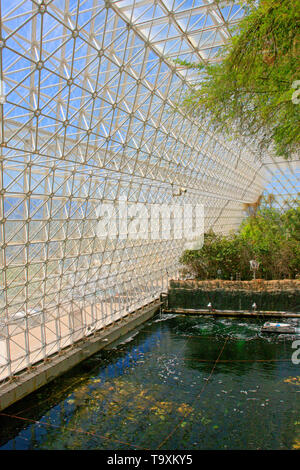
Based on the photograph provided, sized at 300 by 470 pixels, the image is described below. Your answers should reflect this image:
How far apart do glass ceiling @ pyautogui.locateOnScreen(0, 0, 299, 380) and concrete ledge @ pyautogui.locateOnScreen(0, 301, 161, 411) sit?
0.56 metres

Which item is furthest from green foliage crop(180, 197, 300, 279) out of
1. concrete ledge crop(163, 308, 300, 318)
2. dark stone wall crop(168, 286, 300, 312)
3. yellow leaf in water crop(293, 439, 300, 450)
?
yellow leaf in water crop(293, 439, 300, 450)

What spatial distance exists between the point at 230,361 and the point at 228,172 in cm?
3302

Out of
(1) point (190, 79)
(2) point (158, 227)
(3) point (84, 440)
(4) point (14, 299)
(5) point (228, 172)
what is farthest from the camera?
(5) point (228, 172)

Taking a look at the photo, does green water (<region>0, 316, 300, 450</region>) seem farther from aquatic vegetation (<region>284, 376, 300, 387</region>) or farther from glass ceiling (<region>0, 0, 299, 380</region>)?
glass ceiling (<region>0, 0, 299, 380</region>)

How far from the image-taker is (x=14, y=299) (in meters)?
18.5

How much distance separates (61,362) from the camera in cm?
1942

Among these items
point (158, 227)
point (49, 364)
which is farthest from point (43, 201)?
point (158, 227)

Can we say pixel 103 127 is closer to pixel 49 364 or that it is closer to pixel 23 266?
pixel 23 266

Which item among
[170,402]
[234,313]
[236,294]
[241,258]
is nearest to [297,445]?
[170,402]

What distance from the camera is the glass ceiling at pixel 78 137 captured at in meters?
15.3

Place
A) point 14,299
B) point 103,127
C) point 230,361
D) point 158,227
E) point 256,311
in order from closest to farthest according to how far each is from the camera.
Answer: point 14,299, point 230,361, point 103,127, point 256,311, point 158,227

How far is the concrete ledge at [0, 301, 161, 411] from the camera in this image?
53.4ft

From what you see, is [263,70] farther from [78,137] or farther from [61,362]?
[61,362]

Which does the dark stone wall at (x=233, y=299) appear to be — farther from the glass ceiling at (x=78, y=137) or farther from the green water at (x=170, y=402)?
the green water at (x=170, y=402)
